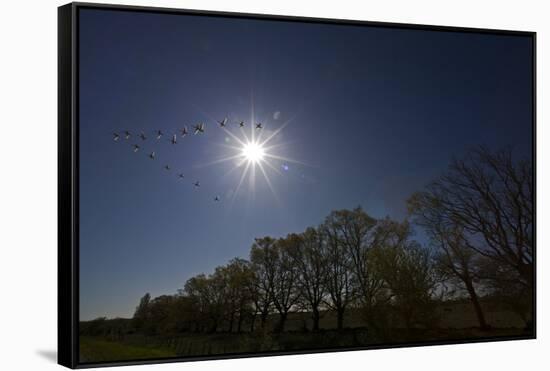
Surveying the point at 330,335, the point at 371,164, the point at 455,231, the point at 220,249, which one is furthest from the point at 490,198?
the point at 220,249

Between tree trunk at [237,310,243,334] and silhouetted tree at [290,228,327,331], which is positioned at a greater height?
silhouetted tree at [290,228,327,331]

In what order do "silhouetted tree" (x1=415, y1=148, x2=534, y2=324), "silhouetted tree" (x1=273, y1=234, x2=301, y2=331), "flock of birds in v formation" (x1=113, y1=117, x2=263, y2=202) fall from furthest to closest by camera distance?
"silhouetted tree" (x1=415, y1=148, x2=534, y2=324) < "silhouetted tree" (x1=273, y1=234, x2=301, y2=331) < "flock of birds in v formation" (x1=113, y1=117, x2=263, y2=202)

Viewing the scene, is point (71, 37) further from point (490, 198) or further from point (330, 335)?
point (490, 198)

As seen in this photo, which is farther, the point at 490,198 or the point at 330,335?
the point at 490,198

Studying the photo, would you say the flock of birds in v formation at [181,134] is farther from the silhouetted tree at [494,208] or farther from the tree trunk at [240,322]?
the silhouetted tree at [494,208]

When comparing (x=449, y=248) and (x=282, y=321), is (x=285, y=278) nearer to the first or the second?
(x=282, y=321)

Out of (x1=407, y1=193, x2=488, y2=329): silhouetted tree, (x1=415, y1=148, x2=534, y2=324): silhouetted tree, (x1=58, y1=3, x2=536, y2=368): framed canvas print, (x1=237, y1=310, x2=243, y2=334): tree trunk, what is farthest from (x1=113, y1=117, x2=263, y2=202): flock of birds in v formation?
(x1=415, y1=148, x2=534, y2=324): silhouetted tree

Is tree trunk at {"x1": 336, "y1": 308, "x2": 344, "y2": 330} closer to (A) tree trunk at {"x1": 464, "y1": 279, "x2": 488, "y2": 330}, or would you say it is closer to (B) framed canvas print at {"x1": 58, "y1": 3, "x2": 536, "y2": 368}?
(B) framed canvas print at {"x1": 58, "y1": 3, "x2": 536, "y2": 368}
